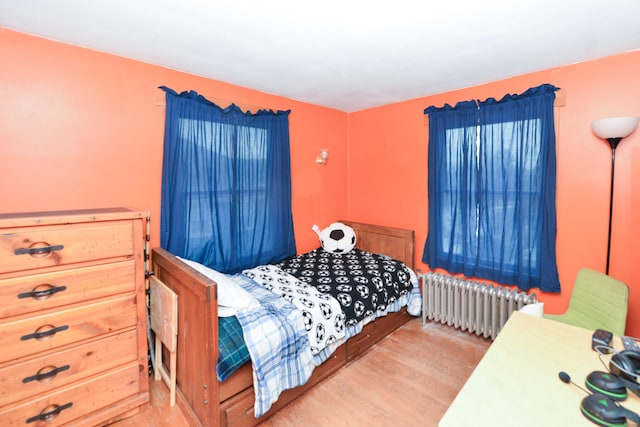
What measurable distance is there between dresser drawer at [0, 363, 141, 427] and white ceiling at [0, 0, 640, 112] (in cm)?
212

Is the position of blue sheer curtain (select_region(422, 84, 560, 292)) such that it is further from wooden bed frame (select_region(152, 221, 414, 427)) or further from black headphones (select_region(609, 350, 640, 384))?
wooden bed frame (select_region(152, 221, 414, 427))

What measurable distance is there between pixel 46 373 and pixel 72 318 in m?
0.30

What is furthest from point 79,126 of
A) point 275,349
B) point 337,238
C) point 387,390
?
point 387,390

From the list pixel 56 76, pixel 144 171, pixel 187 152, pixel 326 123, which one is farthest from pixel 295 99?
pixel 56 76

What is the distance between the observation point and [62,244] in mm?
→ 1634

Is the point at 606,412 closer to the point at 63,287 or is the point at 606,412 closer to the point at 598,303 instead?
the point at 598,303

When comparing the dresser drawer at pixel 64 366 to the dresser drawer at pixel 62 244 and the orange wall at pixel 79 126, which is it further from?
the orange wall at pixel 79 126

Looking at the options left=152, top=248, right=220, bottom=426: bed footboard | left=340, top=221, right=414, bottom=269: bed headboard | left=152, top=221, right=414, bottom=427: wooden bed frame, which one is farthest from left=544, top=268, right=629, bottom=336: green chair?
left=152, top=248, right=220, bottom=426: bed footboard

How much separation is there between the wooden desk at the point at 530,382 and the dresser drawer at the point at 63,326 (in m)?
1.84

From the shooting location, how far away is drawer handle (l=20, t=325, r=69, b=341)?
157 centimetres

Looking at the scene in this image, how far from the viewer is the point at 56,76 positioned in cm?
199

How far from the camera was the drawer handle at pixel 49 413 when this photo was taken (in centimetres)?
161

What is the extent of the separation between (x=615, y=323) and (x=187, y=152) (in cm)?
315

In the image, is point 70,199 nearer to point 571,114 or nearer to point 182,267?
point 182,267
